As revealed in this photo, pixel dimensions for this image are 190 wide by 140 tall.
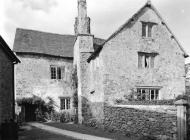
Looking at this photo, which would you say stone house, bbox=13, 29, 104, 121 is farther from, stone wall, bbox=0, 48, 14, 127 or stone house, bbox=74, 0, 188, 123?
stone wall, bbox=0, 48, 14, 127

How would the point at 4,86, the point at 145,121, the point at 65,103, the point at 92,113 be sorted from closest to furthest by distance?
the point at 145,121, the point at 4,86, the point at 92,113, the point at 65,103

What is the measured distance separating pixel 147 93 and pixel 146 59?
3.08m

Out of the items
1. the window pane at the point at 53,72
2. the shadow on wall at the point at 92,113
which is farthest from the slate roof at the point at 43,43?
the shadow on wall at the point at 92,113

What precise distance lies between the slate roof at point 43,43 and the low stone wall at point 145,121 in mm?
10810

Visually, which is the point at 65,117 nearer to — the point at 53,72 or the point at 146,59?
the point at 53,72

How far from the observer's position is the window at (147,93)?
2103cm

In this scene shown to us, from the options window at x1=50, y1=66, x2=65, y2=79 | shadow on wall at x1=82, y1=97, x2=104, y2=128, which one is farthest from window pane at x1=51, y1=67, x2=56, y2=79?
shadow on wall at x1=82, y1=97, x2=104, y2=128

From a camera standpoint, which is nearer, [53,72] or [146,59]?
[146,59]

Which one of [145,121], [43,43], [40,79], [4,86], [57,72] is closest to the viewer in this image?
[145,121]

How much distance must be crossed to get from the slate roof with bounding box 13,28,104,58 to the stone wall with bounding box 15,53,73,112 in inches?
24.8

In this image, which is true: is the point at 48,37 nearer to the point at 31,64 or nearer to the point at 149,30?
the point at 31,64

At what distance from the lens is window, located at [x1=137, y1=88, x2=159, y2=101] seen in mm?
21028

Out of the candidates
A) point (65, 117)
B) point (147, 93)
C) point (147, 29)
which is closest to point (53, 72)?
point (65, 117)

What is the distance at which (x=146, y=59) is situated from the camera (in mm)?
22172
